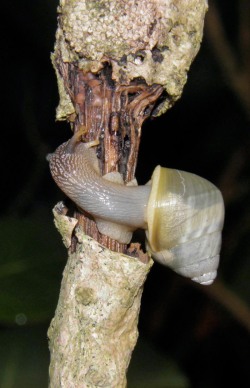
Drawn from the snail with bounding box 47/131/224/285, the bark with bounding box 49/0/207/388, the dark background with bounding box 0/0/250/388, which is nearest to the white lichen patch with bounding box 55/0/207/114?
the bark with bounding box 49/0/207/388

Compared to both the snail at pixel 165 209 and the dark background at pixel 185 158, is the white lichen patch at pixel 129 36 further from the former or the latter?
the dark background at pixel 185 158

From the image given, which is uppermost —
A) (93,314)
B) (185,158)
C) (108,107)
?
(108,107)

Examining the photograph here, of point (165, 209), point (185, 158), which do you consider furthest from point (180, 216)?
point (185, 158)

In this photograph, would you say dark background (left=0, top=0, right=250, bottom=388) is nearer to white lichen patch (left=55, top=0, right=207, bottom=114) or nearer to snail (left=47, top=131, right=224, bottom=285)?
snail (left=47, top=131, right=224, bottom=285)

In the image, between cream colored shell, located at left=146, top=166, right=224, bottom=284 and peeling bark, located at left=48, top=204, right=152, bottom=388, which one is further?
cream colored shell, located at left=146, top=166, right=224, bottom=284

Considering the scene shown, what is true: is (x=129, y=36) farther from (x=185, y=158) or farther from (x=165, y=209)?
(x=185, y=158)

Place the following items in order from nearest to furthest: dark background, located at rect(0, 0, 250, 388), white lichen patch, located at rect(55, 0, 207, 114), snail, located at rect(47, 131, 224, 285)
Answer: white lichen patch, located at rect(55, 0, 207, 114)
snail, located at rect(47, 131, 224, 285)
dark background, located at rect(0, 0, 250, 388)

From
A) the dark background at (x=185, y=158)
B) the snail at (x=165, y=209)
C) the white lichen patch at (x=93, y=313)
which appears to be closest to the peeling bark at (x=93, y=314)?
the white lichen patch at (x=93, y=313)

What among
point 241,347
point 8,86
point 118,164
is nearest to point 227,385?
point 241,347
